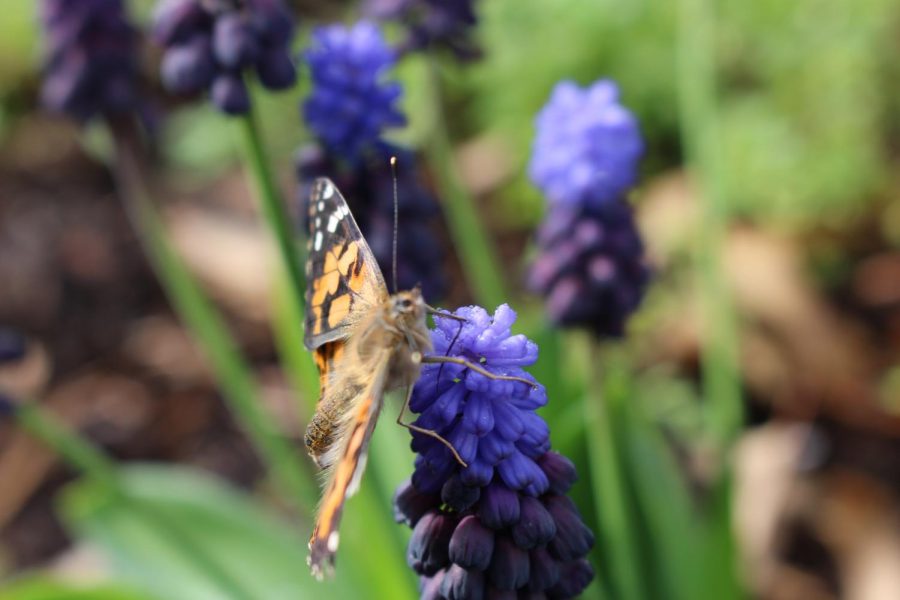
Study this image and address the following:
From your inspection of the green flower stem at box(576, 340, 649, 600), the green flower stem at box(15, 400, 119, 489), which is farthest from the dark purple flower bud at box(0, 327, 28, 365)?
the green flower stem at box(576, 340, 649, 600)


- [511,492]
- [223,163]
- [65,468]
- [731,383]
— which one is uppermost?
[223,163]

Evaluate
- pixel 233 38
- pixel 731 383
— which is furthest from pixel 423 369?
pixel 731 383

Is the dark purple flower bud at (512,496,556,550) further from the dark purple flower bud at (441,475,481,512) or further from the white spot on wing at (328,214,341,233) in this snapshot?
the white spot on wing at (328,214,341,233)

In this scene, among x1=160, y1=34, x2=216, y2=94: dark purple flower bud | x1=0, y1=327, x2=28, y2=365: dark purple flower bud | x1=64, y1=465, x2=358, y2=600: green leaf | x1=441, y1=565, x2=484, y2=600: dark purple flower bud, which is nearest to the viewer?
x1=441, y1=565, x2=484, y2=600: dark purple flower bud

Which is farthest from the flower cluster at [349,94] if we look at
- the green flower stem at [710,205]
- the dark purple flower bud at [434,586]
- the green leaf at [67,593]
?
the green leaf at [67,593]

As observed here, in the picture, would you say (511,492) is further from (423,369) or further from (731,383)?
(731,383)

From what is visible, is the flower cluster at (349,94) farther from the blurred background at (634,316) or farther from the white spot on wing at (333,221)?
the blurred background at (634,316)

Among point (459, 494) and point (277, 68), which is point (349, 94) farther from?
point (459, 494)
